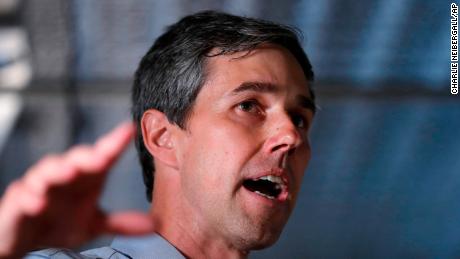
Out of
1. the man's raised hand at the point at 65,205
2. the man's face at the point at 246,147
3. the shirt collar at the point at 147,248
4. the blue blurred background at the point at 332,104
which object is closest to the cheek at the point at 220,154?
the man's face at the point at 246,147

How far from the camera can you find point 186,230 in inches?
48.6

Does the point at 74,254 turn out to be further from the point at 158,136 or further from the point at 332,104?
the point at 332,104

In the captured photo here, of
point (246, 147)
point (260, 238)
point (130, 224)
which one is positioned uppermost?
point (130, 224)

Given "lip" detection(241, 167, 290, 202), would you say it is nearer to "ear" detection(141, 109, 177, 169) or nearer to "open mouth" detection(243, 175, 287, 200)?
"open mouth" detection(243, 175, 287, 200)

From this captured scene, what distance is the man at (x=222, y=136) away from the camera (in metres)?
1.18

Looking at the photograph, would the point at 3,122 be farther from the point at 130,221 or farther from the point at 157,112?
the point at 130,221

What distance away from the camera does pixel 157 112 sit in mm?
1321

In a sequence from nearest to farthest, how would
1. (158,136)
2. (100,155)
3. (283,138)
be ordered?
(100,155) < (283,138) < (158,136)

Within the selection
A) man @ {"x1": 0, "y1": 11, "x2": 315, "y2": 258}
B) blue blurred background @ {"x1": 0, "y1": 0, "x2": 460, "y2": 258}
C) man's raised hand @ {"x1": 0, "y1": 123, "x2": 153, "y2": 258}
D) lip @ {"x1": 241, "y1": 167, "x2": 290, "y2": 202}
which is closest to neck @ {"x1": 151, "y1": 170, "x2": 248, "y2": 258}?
man @ {"x1": 0, "y1": 11, "x2": 315, "y2": 258}

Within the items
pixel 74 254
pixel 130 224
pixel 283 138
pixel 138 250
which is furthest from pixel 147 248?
pixel 130 224

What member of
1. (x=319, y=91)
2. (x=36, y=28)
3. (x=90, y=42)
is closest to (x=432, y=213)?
(x=319, y=91)

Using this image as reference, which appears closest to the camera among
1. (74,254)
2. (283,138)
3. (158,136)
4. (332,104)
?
(74,254)

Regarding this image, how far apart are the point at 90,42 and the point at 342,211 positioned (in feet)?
2.49

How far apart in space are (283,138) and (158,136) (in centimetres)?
24
